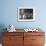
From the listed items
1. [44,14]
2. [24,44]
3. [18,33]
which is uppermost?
[44,14]

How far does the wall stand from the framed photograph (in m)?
0.10

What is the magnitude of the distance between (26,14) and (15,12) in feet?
1.15

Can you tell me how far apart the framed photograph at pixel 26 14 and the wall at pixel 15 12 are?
96 mm

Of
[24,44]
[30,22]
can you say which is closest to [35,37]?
[24,44]

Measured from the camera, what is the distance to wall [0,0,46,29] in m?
4.01

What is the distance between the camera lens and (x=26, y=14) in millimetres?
4043

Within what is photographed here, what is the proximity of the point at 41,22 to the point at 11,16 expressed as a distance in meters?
0.97

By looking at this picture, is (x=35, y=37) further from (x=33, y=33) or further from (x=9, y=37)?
(x=9, y=37)

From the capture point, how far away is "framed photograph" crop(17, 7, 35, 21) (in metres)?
4.01

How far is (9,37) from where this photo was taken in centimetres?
355

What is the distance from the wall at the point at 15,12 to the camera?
13.1 ft

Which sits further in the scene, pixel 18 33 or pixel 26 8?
pixel 26 8

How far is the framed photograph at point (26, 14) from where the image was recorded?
4012 millimetres

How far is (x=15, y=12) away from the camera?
Answer: 4023mm
